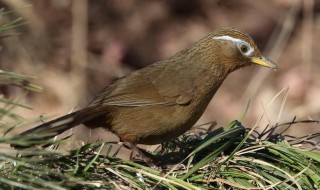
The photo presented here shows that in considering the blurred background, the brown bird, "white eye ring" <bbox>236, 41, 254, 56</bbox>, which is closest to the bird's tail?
the brown bird

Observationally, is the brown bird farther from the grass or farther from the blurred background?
the blurred background

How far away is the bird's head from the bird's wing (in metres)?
0.24

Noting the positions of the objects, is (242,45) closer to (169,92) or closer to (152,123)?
(169,92)

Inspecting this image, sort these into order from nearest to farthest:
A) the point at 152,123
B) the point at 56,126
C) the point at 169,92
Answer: the point at 56,126 → the point at 152,123 → the point at 169,92

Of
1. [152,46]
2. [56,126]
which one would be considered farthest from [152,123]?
[152,46]

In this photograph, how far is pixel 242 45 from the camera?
504 cm

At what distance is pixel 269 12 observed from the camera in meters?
10.9

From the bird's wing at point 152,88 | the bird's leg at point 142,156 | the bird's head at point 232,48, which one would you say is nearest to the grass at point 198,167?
the bird's leg at point 142,156

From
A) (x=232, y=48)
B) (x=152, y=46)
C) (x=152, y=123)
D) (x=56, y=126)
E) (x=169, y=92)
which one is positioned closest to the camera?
(x=56, y=126)

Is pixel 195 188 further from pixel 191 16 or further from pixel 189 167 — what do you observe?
pixel 191 16

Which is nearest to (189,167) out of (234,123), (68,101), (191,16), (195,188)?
(195,188)

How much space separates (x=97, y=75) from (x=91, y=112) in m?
5.33

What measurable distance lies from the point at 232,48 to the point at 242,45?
72 mm

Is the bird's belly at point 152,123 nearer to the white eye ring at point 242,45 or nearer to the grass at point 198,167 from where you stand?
the grass at point 198,167
